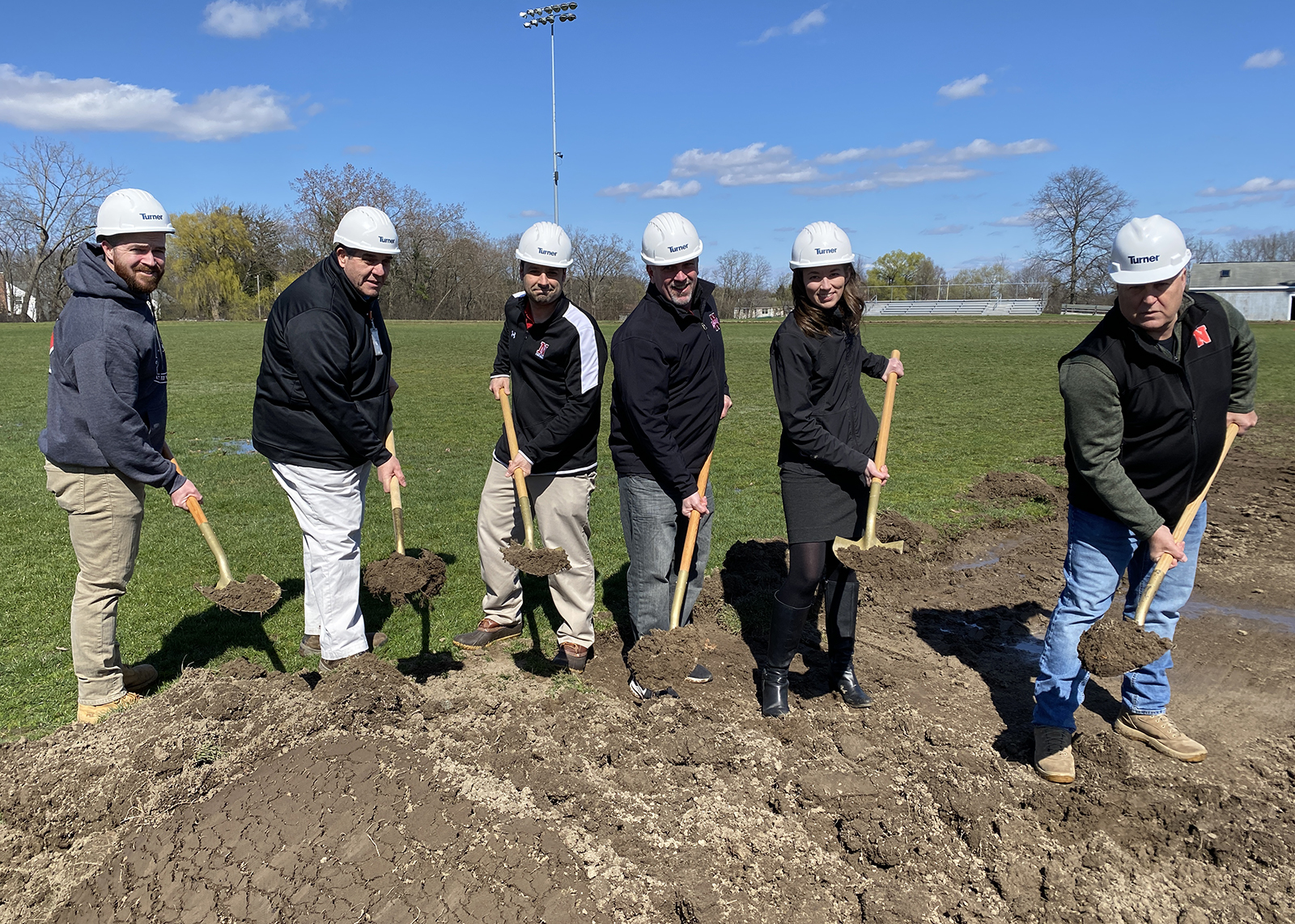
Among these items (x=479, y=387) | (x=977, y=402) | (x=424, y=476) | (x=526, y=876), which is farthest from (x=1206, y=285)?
(x=526, y=876)

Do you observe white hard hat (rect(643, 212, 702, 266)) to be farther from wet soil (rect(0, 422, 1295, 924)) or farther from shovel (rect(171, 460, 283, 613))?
shovel (rect(171, 460, 283, 613))

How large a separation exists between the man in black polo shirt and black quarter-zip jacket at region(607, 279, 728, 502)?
5.54 feet

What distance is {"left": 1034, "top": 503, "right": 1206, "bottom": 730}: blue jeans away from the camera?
364 cm

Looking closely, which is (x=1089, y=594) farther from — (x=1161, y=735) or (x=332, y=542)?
(x=332, y=542)

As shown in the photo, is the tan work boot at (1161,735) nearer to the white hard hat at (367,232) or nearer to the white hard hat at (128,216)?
the white hard hat at (367,232)

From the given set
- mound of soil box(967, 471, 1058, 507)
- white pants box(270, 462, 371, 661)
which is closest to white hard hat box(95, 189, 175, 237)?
white pants box(270, 462, 371, 661)

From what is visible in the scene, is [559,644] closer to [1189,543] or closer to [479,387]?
[1189,543]

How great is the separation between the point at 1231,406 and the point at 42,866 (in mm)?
5373

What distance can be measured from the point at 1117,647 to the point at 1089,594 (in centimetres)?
32

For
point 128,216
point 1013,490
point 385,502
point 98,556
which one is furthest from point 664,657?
point 1013,490

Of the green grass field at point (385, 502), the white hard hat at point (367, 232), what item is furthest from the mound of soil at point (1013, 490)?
the white hard hat at point (367, 232)

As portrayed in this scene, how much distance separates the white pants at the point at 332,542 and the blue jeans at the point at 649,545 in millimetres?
1401

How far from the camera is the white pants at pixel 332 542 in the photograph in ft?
13.7

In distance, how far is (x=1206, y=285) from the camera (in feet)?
242
